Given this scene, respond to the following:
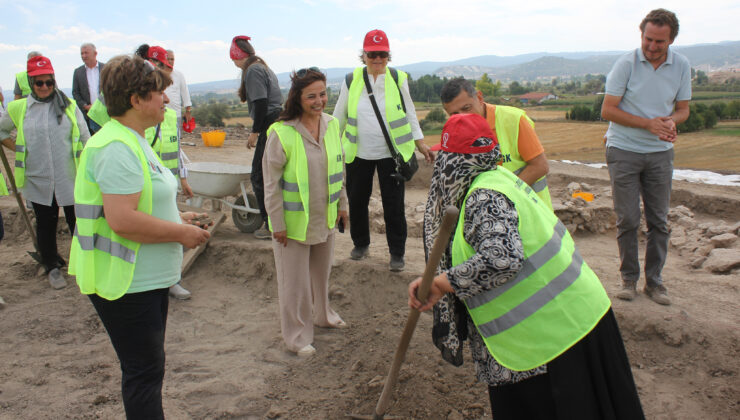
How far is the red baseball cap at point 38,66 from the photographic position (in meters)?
4.45

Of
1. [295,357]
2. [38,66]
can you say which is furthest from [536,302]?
[38,66]

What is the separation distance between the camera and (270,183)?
3459mm

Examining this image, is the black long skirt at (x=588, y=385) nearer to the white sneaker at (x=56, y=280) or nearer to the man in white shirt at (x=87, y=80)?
the white sneaker at (x=56, y=280)

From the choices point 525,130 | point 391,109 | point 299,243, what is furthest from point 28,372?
point 525,130

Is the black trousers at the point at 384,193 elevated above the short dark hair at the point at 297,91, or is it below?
below

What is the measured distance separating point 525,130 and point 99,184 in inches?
94.7

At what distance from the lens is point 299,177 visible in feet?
11.4

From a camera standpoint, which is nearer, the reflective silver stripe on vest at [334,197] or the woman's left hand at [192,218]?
the woman's left hand at [192,218]

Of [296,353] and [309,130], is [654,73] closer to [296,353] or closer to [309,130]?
[309,130]

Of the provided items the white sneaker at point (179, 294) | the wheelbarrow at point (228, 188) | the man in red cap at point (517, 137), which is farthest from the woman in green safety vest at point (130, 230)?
the wheelbarrow at point (228, 188)

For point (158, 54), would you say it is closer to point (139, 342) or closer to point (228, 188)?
point (228, 188)

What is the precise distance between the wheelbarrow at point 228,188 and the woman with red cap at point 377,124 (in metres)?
1.55

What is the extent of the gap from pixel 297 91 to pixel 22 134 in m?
3.03

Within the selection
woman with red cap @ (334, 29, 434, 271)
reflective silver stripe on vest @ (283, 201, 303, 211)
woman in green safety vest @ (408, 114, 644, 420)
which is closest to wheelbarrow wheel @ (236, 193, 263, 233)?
woman with red cap @ (334, 29, 434, 271)
